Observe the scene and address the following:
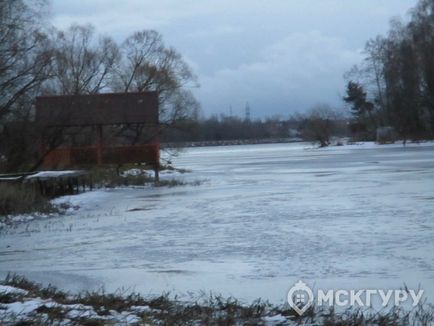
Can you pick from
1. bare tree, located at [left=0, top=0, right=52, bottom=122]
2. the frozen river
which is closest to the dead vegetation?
the frozen river

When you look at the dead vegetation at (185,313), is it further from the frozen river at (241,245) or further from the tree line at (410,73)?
the tree line at (410,73)

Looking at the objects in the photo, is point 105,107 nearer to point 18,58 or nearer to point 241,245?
point 18,58

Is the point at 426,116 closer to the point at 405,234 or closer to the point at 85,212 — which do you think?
the point at 85,212

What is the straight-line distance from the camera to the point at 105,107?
130 ft

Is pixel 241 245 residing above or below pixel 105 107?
below
